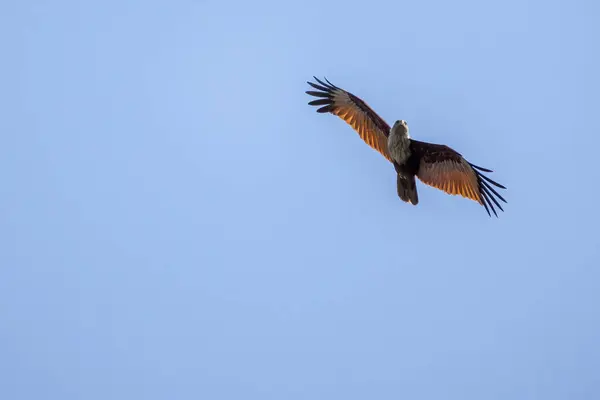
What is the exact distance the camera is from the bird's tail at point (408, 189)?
1936 cm

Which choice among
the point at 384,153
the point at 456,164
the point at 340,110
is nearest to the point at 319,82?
the point at 340,110

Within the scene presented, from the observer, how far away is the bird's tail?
19.4m

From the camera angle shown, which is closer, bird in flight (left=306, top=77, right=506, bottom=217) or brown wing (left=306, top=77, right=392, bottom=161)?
bird in flight (left=306, top=77, right=506, bottom=217)

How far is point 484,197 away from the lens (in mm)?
19000

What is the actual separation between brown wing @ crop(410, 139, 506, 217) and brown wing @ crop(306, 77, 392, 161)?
85cm

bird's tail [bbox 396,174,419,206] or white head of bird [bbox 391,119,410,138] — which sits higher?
white head of bird [bbox 391,119,410,138]

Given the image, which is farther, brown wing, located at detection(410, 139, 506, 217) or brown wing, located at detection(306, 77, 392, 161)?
brown wing, located at detection(306, 77, 392, 161)

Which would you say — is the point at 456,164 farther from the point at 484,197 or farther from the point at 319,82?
the point at 319,82

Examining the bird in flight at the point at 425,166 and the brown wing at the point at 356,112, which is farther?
the brown wing at the point at 356,112

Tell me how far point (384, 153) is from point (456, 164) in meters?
1.64

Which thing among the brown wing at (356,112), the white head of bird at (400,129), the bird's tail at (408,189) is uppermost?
the brown wing at (356,112)

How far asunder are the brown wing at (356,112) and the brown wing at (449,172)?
849mm

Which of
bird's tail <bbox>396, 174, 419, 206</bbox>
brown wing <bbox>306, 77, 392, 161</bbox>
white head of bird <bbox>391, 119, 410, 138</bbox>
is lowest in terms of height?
bird's tail <bbox>396, 174, 419, 206</bbox>

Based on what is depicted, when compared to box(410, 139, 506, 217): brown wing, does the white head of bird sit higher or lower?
higher
